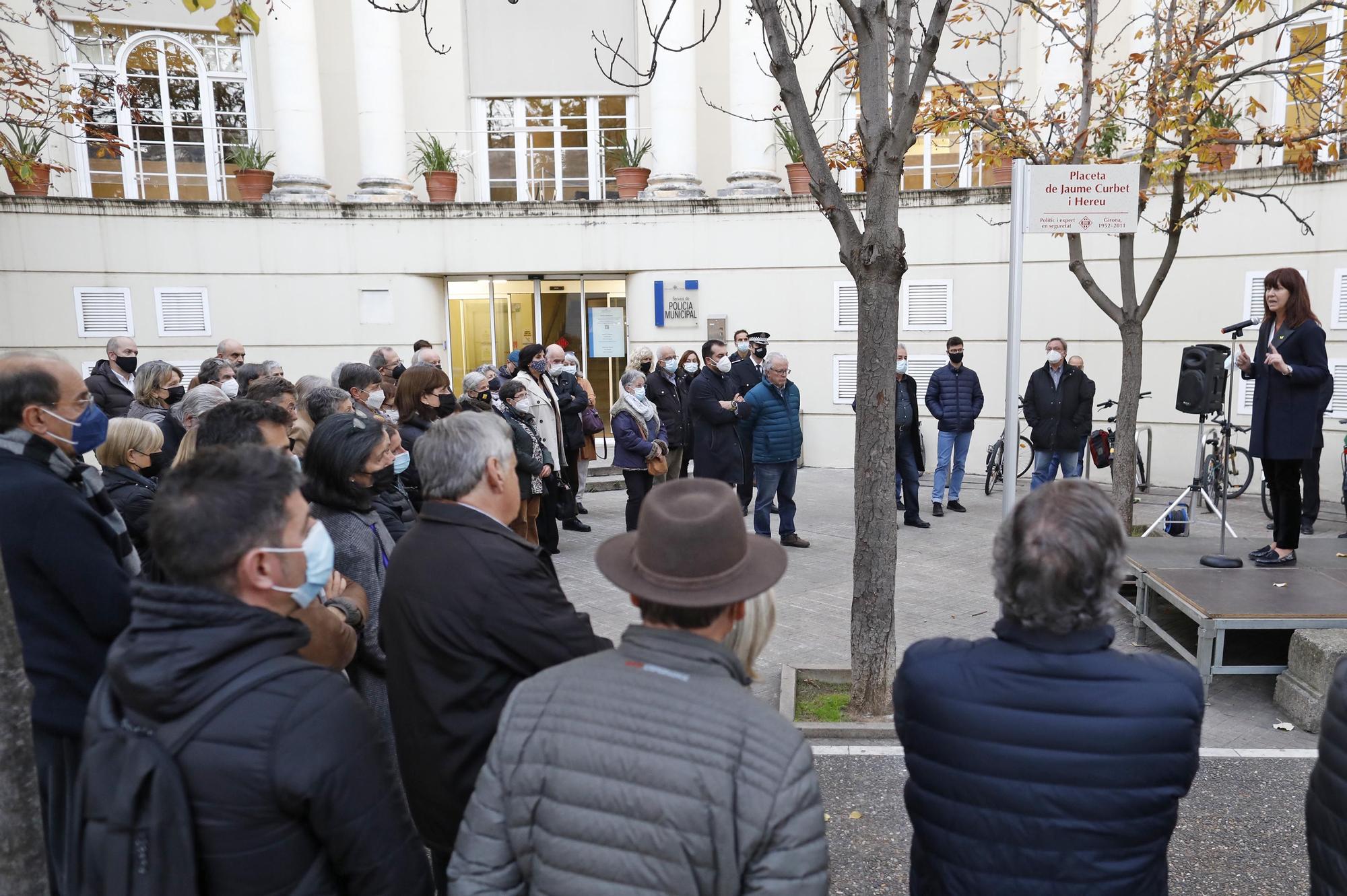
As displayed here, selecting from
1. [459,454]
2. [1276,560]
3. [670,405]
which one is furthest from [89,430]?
[1276,560]

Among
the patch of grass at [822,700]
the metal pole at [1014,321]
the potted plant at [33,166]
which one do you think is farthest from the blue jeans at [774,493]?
the potted plant at [33,166]

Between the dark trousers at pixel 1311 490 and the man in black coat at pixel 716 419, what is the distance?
5.35 meters

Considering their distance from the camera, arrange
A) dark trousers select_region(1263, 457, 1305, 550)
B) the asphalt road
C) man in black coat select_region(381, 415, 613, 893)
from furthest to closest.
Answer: dark trousers select_region(1263, 457, 1305, 550), the asphalt road, man in black coat select_region(381, 415, 613, 893)

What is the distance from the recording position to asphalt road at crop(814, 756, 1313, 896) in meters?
3.57

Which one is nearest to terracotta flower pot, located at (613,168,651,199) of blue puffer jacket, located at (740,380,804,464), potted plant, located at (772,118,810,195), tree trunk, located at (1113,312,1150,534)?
potted plant, located at (772,118,810,195)

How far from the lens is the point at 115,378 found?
331 inches

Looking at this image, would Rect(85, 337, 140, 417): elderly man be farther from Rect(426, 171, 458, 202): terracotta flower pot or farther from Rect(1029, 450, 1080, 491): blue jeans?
Rect(1029, 450, 1080, 491): blue jeans

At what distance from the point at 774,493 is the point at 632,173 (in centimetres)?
702

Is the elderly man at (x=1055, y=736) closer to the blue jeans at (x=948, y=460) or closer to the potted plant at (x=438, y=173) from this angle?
the blue jeans at (x=948, y=460)

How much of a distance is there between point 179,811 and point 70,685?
1423mm

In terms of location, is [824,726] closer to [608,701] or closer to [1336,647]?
[1336,647]

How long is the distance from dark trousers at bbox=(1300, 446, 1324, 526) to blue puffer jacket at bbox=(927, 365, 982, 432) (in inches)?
123

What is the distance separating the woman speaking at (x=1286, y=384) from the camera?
6047mm

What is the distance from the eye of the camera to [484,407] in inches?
284
